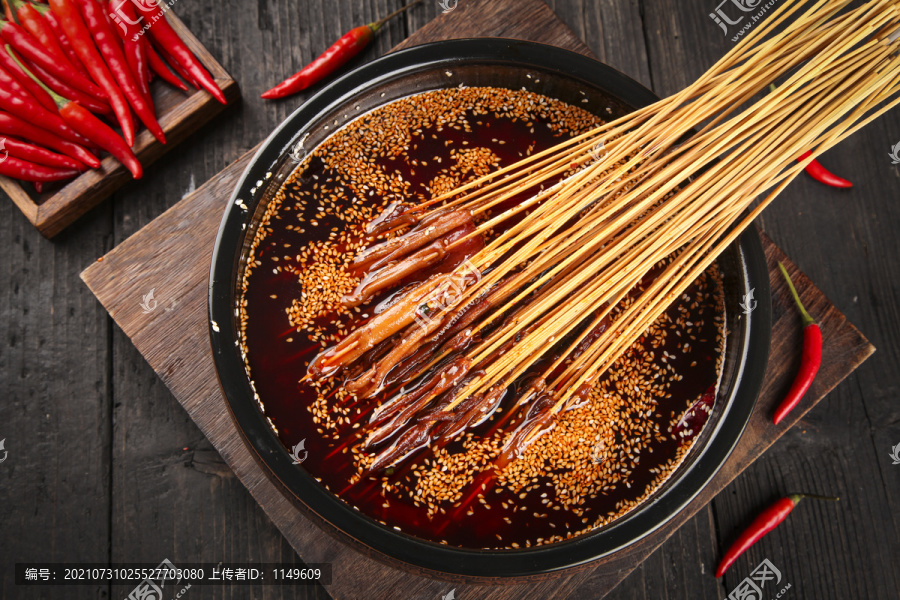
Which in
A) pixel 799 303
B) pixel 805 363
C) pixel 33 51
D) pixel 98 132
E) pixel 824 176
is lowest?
pixel 805 363

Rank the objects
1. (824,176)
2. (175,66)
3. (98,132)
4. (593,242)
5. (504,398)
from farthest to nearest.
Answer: (824,176) < (175,66) < (98,132) < (504,398) < (593,242)

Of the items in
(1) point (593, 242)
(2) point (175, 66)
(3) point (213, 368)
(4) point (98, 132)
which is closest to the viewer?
(1) point (593, 242)

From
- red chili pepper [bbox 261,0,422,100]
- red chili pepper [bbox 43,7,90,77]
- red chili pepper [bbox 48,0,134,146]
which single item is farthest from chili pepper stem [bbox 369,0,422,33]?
red chili pepper [bbox 43,7,90,77]

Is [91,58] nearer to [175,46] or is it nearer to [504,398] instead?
[175,46]

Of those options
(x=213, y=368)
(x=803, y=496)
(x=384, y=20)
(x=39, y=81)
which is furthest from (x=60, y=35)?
(x=803, y=496)

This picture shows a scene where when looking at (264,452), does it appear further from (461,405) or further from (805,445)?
(805,445)

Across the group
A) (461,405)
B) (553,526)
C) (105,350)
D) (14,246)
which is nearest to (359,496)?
(461,405)

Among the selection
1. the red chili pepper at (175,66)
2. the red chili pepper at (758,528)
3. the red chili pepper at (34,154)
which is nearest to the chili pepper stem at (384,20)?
the red chili pepper at (175,66)

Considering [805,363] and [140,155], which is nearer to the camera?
[805,363]

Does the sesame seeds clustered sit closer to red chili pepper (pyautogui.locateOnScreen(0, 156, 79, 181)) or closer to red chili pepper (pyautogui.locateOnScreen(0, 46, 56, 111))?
red chili pepper (pyautogui.locateOnScreen(0, 156, 79, 181))
